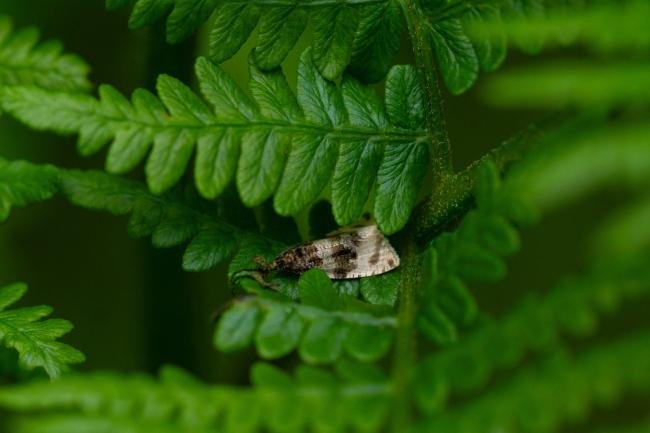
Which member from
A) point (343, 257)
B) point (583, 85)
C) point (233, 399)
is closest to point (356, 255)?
point (343, 257)

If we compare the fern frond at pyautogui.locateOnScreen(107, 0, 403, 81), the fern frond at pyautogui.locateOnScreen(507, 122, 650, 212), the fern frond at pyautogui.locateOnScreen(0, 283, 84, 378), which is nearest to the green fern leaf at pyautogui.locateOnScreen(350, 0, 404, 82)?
the fern frond at pyautogui.locateOnScreen(107, 0, 403, 81)

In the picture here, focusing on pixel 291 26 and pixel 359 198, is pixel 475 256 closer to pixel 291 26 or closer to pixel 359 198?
pixel 359 198

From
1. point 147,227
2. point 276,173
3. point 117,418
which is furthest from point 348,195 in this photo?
point 117,418

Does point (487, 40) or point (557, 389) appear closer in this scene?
point (557, 389)

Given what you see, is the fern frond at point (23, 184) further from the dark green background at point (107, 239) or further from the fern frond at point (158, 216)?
the dark green background at point (107, 239)

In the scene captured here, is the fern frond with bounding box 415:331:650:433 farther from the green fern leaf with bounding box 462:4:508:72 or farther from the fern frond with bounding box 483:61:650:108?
the green fern leaf with bounding box 462:4:508:72

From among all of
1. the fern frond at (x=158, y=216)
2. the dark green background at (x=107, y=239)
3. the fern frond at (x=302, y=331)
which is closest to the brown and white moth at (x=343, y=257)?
the fern frond at (x=158, y=216)
